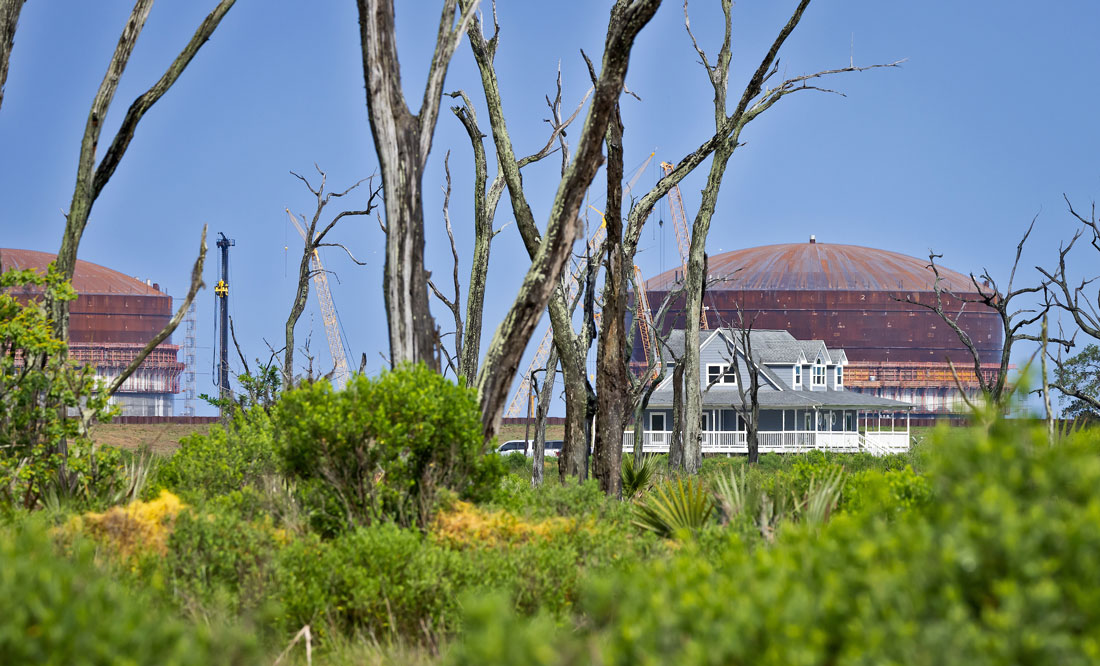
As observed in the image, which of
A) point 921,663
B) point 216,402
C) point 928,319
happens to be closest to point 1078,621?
point 921,663

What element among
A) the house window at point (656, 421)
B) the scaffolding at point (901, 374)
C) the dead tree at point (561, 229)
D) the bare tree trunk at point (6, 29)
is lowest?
the house window at point (656, 421)

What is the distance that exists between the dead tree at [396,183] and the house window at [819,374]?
5187 cm

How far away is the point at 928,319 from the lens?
147m

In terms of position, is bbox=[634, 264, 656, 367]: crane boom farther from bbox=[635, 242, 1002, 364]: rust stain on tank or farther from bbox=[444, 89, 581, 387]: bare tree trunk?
Result: bbox=[635, 242, 1002, 364]: rust stain on tank

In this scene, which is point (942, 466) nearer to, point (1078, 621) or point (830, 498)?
point (1078, 621)

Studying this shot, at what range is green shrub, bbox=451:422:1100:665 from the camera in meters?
2.99

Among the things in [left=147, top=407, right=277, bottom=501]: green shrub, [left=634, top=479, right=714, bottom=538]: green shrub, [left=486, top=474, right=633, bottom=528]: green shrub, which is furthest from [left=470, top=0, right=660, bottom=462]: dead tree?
[left=147, top=407, right=277, bottom=501]: green shrub

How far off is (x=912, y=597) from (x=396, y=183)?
716cm

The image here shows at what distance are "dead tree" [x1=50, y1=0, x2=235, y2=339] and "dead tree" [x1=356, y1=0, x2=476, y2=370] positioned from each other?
3120 millimetres

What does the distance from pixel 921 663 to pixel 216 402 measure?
68.6 ft

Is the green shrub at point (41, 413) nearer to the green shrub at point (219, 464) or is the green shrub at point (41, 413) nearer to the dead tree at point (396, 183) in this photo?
the green shrub at point (219, 464)

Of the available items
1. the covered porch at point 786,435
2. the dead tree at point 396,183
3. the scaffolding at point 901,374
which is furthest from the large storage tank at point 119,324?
the dead tree at point 396,183

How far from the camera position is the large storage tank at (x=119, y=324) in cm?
15062

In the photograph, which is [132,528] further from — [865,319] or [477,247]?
[865,319]
